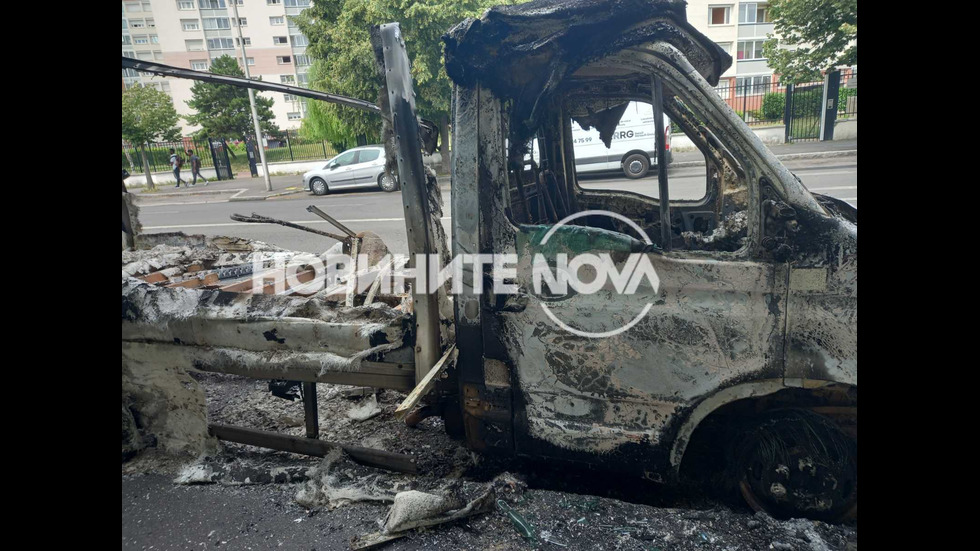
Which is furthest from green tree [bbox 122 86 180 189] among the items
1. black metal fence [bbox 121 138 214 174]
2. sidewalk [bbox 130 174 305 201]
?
sidewalk [bbox 130 174 305 201]

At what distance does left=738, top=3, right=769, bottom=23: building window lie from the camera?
27828mm

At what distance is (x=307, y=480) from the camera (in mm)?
2762

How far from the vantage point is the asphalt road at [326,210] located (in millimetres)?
9375

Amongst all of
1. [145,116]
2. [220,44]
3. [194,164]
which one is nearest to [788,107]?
[194,164]

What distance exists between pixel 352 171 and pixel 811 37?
47.4 ft

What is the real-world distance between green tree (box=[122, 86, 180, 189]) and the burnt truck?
25131 mm

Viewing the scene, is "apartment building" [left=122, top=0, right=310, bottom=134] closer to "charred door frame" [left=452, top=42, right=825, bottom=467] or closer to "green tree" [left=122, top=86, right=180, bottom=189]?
"green tree" [left=122, top=86, right=180, bottom=189]

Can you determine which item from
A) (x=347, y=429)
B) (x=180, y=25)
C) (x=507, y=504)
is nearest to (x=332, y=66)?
(x=347, y=429)

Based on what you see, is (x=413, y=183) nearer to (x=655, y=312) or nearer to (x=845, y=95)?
(x=655, y=312)

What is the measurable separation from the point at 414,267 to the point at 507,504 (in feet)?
3.80

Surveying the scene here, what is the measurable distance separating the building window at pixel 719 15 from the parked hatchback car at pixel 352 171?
21.2 metres

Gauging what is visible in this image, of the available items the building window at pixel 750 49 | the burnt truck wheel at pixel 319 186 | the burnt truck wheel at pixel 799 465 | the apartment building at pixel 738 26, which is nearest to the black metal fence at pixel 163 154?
the burnt truck wheel at pixel 319 186

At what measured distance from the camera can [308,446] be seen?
2895mm

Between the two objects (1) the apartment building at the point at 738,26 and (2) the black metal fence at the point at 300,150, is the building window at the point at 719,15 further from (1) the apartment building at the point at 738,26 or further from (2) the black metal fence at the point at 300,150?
(2) the black metal fence at the point at 300,150
